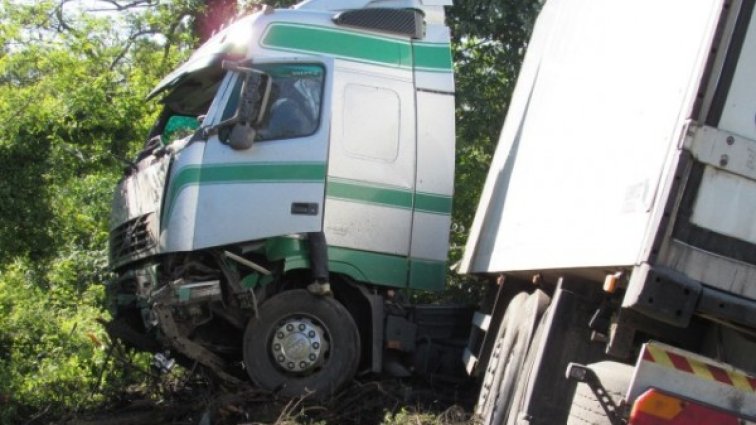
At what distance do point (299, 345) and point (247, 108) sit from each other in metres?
1.88

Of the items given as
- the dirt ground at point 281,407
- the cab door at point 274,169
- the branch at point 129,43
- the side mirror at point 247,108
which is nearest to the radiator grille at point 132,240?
the cab door at point 274,169

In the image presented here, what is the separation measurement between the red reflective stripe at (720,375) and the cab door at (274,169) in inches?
168

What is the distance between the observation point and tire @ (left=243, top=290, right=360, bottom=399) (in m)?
8.32

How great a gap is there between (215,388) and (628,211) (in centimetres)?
455

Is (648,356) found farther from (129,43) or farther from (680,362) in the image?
(129,43)

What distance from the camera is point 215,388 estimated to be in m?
8.41

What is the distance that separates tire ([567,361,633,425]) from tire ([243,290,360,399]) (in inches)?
140

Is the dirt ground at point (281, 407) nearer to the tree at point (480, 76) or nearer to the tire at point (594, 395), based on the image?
the tire at point (594, 395)

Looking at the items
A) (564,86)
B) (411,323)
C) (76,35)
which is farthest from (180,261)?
(76,35)

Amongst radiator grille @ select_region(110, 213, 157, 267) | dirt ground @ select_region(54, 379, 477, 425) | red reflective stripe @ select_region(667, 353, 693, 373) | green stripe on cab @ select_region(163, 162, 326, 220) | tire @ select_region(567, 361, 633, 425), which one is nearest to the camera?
red reflective stripe @ select_region(667, 353, 693, 373)

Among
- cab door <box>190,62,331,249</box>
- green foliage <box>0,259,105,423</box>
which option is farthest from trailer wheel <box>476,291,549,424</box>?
green foliage <box>0,259,105,423</box>

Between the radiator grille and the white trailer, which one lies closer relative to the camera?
the white trailer

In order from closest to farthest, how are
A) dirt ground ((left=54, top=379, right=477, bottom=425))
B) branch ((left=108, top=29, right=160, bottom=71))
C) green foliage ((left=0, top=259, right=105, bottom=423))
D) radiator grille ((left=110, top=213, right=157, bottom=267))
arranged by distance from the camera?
dirt ground ((left=54, top=379, right=477, bottom=425))
radiator grille ((left=110, top=213, right=157, bottom=267))
green foliage ((left=0, top=259, right=105, bottom=423))
branch ((left=108, top=29, right=160, bottom=71))

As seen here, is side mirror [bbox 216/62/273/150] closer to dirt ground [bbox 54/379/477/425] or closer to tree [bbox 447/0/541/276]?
dirt ground [bbox 54/379/477/425]
